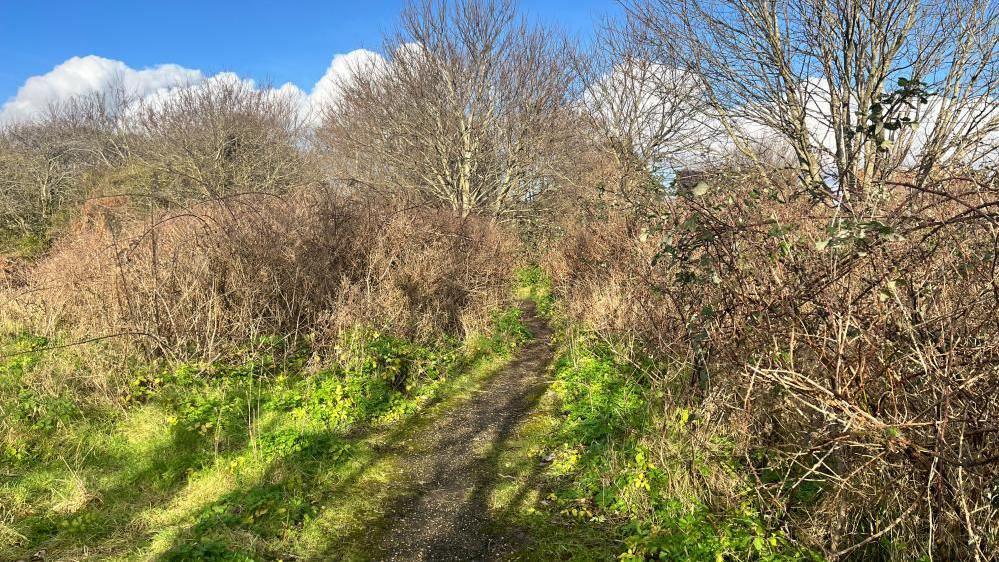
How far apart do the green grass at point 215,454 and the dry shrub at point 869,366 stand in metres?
2.54

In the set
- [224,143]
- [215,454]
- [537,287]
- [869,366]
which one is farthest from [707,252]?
[224,143]

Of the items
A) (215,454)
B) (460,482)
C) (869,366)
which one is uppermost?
(869,366)

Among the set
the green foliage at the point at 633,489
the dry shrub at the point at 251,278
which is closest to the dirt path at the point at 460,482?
the green foliage at the point at 633,489

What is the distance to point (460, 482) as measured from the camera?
4.05 metres

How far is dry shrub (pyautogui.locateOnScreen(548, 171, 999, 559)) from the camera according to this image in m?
2.24

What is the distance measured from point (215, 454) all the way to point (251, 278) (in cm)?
236

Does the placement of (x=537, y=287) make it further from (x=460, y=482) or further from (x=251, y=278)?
(x=460, y=482)

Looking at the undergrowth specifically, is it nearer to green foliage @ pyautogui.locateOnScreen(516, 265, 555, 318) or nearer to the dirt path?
the dirt path

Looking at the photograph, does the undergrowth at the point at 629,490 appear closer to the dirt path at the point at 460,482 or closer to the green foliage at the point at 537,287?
the dirt path at the point at 460,482

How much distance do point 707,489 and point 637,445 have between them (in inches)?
23.6

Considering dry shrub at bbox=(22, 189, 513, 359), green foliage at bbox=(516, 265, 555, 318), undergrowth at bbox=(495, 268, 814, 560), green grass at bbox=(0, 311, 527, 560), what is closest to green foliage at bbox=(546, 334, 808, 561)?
undergrowth at bbox=(495, 268, 814, 560)

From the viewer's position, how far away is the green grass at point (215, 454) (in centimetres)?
321

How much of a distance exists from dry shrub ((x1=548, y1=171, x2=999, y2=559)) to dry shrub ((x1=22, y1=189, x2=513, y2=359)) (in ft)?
14.0

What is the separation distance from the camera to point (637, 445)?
3703mm
